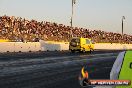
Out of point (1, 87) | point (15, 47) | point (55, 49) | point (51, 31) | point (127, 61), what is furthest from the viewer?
point (51, 31)

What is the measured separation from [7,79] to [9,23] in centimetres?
9896

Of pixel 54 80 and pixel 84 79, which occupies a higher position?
pixel 84 79

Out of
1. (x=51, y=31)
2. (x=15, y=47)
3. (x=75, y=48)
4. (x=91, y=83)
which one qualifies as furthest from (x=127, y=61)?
(x=51, y=31)

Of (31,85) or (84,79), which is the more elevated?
(84,79)

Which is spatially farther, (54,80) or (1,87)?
(54,80)

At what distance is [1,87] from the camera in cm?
1330

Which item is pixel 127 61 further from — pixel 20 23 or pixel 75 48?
pixel 20 23

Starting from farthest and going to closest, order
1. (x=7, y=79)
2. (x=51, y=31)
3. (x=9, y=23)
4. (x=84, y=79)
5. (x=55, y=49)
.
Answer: (x=51, y=31)
(x=9, y=23)
(x=55, y=49)
(x=7, y=79)
(x=84, y=79)

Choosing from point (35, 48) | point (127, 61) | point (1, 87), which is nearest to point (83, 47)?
point (35, 48)

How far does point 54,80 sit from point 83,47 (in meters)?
31.3

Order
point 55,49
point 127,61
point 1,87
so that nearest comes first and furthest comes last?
point 127,61 < point 1,87 < point 55,49

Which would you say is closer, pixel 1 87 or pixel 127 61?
pixel 127 61

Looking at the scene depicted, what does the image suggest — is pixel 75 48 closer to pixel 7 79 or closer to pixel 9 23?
pixel 7 79

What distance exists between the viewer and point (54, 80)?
16312 mm
